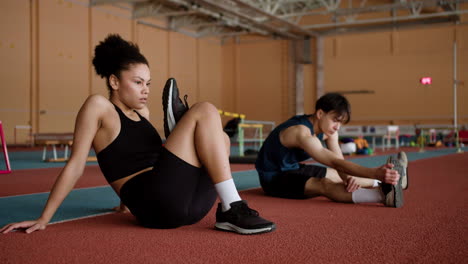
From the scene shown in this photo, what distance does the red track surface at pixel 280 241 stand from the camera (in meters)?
1.67

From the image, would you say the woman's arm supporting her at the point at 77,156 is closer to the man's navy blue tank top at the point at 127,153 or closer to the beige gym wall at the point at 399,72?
the man's navy blue tank top at the point at 127,153

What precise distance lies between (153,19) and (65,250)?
1559 cm

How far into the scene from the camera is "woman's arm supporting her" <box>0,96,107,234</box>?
198 centimetres

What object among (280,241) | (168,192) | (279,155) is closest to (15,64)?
(279,155)

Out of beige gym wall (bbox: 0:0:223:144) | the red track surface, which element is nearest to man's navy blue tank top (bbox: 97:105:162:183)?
the red track surface

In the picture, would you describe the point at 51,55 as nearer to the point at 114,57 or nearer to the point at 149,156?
the point at 114,57

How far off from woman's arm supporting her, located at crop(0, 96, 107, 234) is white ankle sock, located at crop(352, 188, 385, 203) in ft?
6.03

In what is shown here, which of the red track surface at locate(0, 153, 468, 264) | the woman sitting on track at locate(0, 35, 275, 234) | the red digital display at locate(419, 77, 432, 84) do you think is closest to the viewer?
the red track surface at locate(0, 153, 468, 264)

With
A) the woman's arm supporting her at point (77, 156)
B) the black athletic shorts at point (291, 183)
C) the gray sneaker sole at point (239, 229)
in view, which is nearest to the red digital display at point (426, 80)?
the black athletic shorts at point (291, 183)

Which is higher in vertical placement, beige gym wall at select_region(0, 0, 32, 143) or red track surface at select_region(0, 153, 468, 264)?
beige gym wall at select_region(0, 0, 32, 143)

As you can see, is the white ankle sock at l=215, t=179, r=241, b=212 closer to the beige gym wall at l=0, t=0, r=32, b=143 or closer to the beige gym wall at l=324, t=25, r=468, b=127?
the beige gym wall at l=0, t=0, r=32, b=143

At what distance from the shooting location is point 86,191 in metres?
3.90

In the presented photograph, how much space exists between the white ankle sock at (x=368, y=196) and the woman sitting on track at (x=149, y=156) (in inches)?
44.8

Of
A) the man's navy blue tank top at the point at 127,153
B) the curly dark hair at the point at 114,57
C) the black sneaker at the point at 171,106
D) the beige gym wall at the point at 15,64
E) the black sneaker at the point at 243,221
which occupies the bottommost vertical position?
the black sneaker at the point at 243,221
